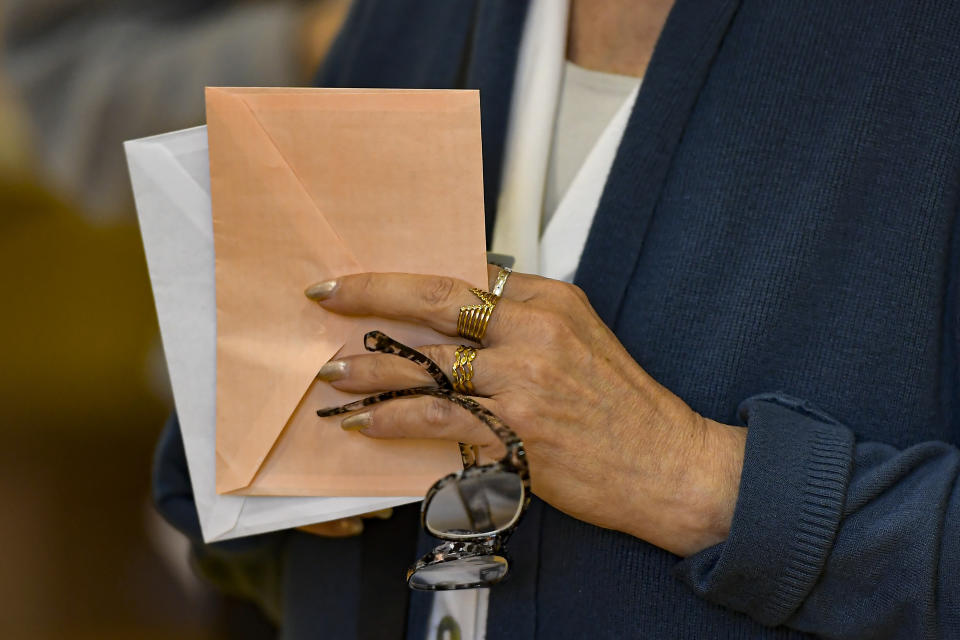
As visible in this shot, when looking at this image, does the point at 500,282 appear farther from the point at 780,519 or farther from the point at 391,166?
the point at 780,519

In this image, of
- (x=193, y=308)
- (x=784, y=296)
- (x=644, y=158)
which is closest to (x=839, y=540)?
(x=784, y=296)

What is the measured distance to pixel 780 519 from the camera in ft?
1.44

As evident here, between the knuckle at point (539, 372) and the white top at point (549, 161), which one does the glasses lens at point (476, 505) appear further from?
the white top at point (549, 161)

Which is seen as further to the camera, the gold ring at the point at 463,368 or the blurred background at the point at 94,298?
the blurred background at the point at 94,298

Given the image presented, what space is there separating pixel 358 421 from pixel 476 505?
0.08m

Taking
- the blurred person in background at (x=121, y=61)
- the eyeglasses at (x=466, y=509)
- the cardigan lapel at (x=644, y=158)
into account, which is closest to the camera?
the eyeglasses at (x=466, y=509)

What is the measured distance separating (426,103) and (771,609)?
36 centimetres

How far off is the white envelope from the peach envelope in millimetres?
14

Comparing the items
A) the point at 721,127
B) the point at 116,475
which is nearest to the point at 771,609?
the point at 721,127

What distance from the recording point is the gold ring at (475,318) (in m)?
0.42

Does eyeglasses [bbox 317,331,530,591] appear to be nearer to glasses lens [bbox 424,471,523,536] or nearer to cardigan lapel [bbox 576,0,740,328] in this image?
glasses lens [bbox 424,471,523,536]

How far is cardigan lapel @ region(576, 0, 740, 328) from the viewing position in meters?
0.52

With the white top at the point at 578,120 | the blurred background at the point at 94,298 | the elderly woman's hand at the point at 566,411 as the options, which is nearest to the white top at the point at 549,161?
the white top at the point at 578,120

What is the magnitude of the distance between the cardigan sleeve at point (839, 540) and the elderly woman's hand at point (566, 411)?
2 centimetres
